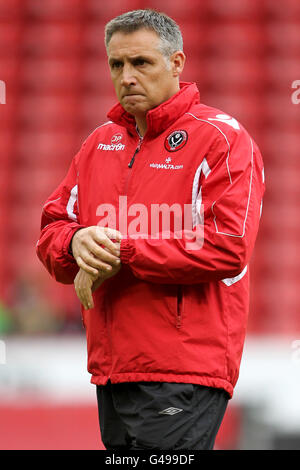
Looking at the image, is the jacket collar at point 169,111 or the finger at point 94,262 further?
the jacket collar at point 169,111

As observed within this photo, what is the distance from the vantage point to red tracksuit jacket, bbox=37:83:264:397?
1942mm

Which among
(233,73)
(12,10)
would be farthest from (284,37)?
(12,10)

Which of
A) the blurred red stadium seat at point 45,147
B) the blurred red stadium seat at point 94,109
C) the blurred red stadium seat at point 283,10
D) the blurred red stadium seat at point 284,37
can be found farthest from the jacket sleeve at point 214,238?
the blurred red stadium seat at point 283,10

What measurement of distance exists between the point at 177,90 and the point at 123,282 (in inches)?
22.0

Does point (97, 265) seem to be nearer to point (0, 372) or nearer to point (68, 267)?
point (68, 267)

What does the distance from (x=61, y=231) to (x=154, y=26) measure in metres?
0.60

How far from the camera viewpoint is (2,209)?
7.13 metres

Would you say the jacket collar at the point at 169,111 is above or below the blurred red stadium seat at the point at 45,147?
above

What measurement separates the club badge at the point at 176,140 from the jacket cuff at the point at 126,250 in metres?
0.29

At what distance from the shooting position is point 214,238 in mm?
1935

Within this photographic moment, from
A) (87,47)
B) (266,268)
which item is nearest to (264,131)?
(266,268)

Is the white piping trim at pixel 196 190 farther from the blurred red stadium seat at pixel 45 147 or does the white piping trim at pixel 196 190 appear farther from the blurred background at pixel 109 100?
the blurred red stadium seat at pixel 45 147

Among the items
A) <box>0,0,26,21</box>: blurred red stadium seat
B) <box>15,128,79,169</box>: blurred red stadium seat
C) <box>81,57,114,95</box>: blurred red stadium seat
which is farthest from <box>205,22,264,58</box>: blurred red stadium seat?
<box>0,0,26,21</box>: blurred red stadium seat

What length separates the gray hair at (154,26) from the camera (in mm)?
2100
